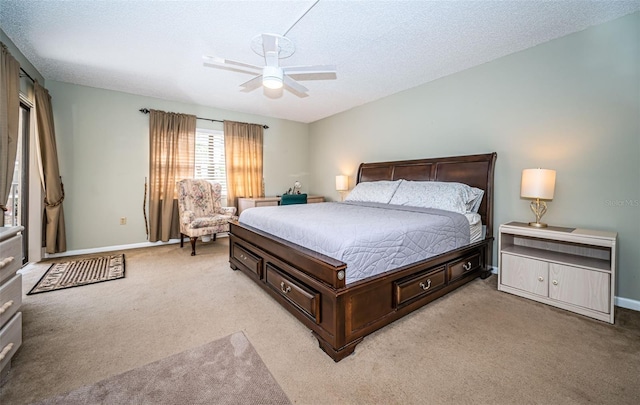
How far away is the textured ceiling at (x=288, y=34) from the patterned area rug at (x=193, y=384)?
266 centimetres

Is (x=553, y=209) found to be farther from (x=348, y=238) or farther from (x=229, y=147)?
(x=229, y=147)

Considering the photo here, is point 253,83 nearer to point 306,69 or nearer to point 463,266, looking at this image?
point 306,69

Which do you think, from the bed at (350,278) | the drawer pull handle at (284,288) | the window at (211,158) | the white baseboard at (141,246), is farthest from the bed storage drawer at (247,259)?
the window at (211,158)

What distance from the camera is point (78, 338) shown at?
6.26 ft

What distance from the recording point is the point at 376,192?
377cm

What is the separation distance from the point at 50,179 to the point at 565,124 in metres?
6.26

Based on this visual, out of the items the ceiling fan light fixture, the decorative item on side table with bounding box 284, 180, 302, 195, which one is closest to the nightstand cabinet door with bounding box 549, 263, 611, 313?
the ceiling fan light fixture

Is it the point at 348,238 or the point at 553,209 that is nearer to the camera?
the point at 348,238

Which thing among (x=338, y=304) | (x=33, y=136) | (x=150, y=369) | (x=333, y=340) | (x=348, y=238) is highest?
(x=33, y=136)

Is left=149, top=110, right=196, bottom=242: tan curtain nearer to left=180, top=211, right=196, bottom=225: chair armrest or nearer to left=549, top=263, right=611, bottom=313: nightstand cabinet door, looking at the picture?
left=180, top=211, right=196, bottom=225: chair armrest

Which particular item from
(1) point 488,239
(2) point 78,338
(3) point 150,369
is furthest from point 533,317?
(2) point 78,338

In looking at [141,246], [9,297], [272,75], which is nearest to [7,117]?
[9,297]

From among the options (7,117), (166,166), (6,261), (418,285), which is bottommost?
(418,285)

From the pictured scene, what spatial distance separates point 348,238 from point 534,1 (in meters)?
2.45
